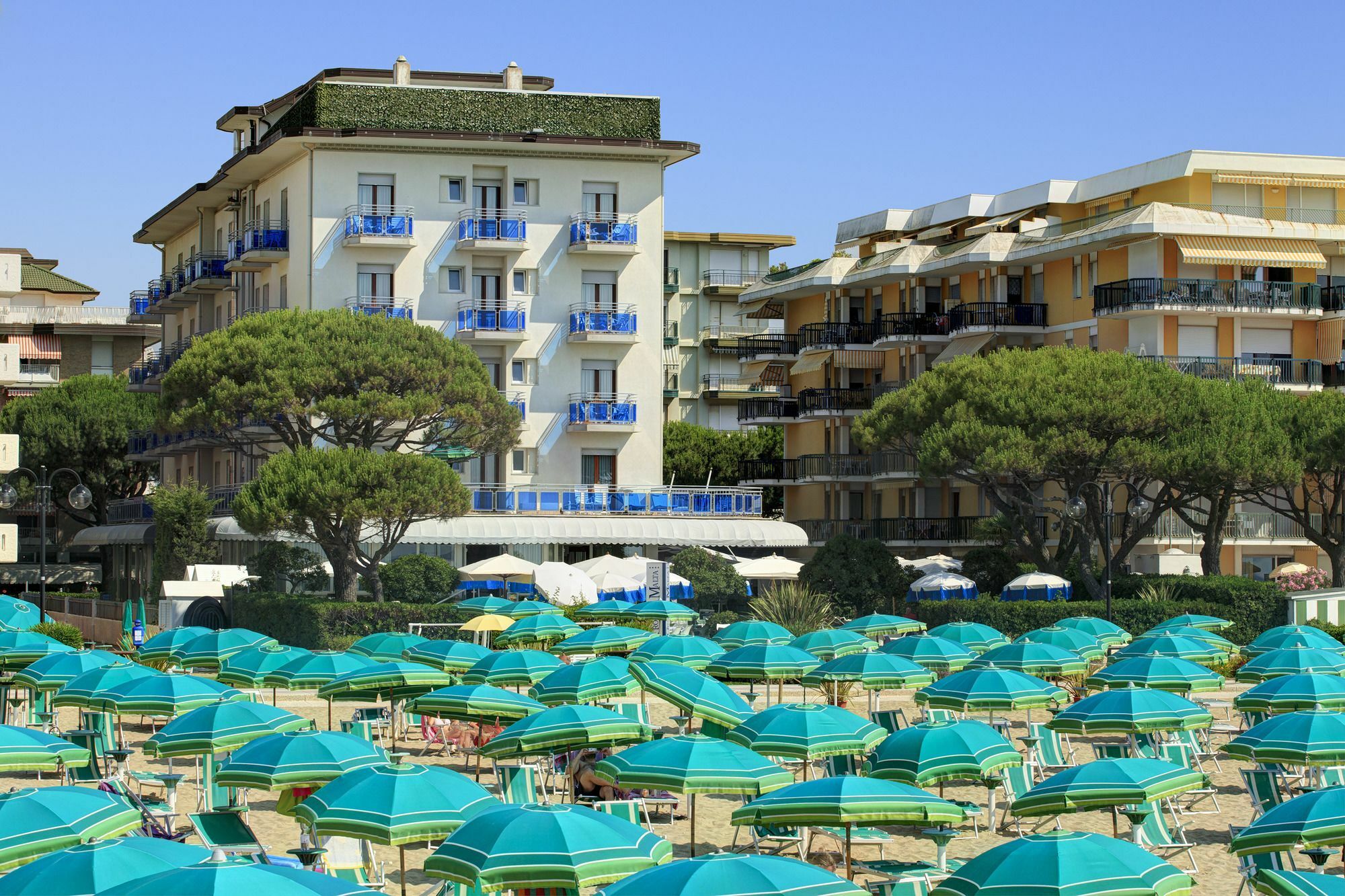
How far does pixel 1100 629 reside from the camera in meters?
35.1

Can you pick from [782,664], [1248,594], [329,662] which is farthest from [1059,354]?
[329,662]

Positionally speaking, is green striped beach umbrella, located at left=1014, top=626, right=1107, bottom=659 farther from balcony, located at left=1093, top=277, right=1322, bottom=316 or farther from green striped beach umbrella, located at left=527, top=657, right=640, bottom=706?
balcony, located at left=1093, top=277, right=1322, bottom=316

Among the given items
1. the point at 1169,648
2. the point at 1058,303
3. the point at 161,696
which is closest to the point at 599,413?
the point at 1058,303

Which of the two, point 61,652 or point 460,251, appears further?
point 460,251

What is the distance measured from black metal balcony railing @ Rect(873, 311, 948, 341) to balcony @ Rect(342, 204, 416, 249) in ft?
61.3

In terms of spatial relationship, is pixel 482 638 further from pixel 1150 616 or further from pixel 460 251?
pixel 460 251

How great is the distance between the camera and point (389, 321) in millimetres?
52125

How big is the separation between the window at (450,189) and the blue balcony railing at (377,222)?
138 cm

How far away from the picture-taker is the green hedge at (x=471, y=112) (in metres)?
60.9

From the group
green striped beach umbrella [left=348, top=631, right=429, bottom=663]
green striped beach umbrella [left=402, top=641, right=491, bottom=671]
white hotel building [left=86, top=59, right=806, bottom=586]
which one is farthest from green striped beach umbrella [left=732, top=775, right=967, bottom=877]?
white hotel building [left=86, top=59, right=806, bottom=586]

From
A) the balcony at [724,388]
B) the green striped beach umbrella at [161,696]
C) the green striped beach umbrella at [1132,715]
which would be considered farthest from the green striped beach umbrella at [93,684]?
the balcony at [724,388]

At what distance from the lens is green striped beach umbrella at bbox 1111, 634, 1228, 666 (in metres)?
30.8

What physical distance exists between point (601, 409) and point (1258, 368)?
22.1 metres

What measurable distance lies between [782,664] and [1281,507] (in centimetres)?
3696
